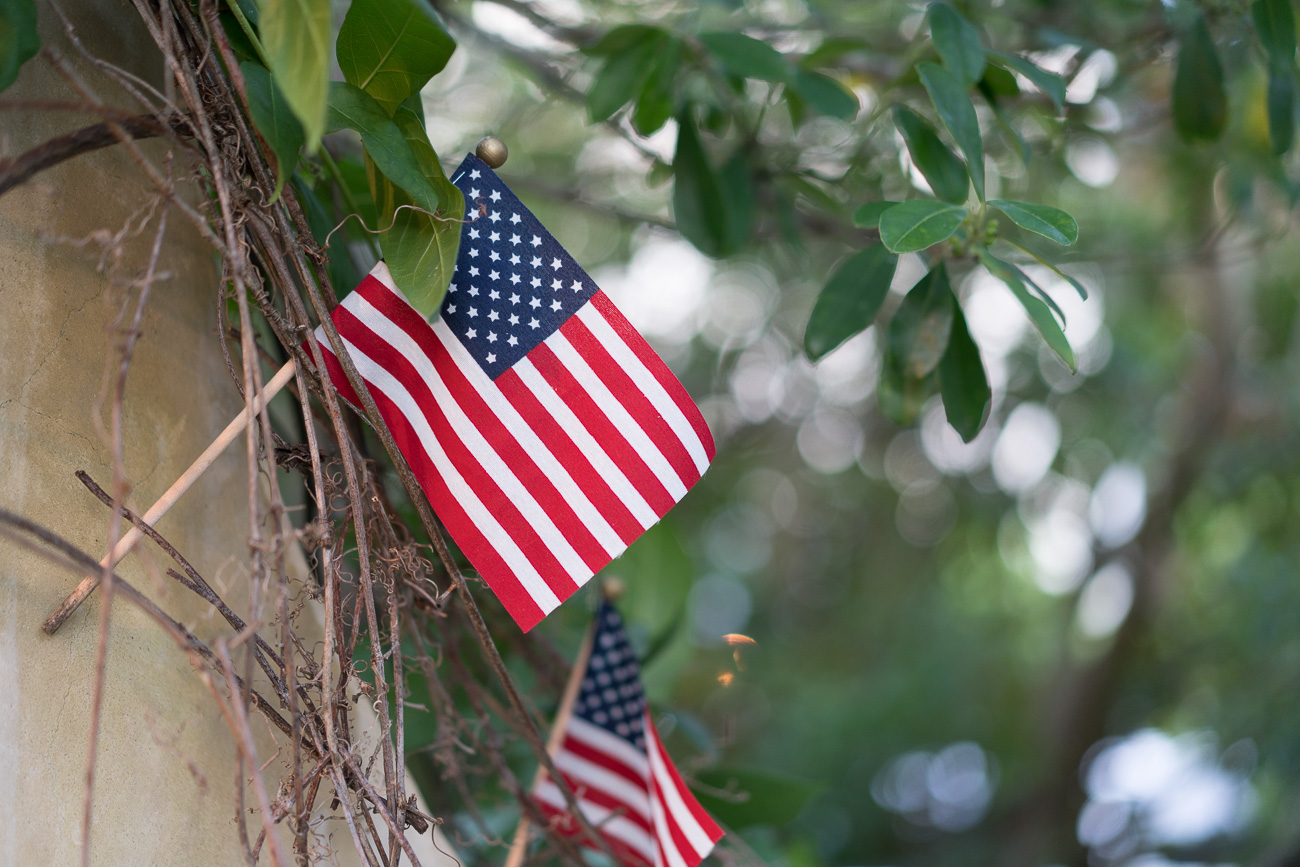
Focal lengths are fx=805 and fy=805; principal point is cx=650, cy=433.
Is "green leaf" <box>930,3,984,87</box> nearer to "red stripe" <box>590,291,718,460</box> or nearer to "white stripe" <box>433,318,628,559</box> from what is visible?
"red stripe" <box>590,291,718,460</box>

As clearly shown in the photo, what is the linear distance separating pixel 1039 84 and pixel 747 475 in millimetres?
4719

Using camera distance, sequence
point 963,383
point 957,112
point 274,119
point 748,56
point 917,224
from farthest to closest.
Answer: point 748,56
point 963,383
point 957,112
point 917,224
point 274,119

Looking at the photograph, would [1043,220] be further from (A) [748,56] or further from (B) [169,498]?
(B) [169,498]

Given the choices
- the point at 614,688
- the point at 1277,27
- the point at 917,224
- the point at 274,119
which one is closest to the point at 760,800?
the point at 614,688

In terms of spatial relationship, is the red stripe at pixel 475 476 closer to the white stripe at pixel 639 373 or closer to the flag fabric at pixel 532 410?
the flag fabric at pixel 532 410

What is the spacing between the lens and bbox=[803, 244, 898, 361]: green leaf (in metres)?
1.03

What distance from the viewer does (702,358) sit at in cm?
494

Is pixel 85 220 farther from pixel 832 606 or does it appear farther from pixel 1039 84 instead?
pixel 832 606

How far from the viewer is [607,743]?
4.08 ft

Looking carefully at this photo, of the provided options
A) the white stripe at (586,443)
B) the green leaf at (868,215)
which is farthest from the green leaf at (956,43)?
the white stripe at (586,443)

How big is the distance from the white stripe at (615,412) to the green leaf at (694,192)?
2.07ft

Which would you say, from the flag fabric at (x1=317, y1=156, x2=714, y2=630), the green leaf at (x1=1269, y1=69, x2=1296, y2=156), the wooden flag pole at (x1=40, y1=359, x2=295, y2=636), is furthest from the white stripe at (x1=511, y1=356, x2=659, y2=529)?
the green leaf at (x1=1269, y1=69, x2=1296, y2=156)

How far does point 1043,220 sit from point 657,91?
0.60m

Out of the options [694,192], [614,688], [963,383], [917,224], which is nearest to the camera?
[917,224]
